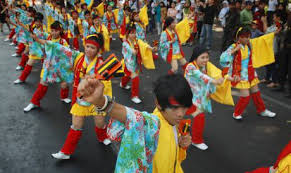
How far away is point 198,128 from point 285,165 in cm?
219

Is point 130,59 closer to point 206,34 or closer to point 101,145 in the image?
point 101,145

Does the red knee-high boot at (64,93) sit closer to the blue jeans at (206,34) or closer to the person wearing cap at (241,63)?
the person wearing cap at (241,63)

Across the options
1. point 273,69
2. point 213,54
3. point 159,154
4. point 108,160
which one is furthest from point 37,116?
point 213,54

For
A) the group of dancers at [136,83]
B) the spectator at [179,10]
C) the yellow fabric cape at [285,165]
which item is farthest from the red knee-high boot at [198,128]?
the spectator at [179,10]

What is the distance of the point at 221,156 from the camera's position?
161 inches

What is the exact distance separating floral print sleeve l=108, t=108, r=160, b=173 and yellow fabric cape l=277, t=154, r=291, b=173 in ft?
3.12

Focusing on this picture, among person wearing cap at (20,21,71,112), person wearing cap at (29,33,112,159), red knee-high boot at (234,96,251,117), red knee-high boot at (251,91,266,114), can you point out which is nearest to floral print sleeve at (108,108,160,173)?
person wearing cap at (29,33,112,159)

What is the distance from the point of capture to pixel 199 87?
162 inches

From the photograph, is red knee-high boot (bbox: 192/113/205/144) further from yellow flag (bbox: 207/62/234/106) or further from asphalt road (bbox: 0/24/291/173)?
yellow flag (bbox: 207/62/234/106)

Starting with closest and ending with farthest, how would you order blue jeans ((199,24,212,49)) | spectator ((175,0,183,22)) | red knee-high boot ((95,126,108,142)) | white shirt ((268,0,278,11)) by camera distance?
1. red knee-high boot ((95,126,108,142))
2. blue jeans ((199,24,212,49))
3. white shirt ((268,0,278,11))
4. spectator ((175,0,183,22))

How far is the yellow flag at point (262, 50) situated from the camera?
544cm

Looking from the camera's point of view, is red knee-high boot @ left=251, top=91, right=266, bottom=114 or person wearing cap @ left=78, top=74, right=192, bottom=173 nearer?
person wearing cap @ left=78, top=74, right=192, bottom=173

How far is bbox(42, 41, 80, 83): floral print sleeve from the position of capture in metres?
4.36

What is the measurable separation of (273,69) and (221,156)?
11.6 ft
